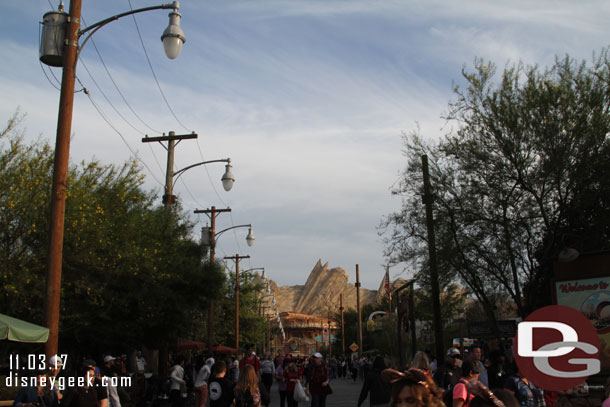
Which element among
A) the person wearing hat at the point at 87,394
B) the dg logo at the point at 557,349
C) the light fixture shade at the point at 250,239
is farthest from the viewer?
the light fixture shade at the point at 250,239

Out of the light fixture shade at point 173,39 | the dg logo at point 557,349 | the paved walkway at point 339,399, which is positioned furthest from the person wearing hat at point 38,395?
the paved walkway at point 339,399

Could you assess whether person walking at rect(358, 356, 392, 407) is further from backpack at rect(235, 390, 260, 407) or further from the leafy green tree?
the leafy green tree

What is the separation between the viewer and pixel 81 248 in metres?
19.3

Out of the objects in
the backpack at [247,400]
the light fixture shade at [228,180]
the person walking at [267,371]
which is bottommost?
the person walking at [267,371]

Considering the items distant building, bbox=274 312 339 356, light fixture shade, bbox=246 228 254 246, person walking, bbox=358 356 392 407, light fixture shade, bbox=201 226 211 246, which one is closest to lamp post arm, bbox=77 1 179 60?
person walking, bbox=358 356 392 407

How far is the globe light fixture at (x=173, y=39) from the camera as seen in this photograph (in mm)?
11570

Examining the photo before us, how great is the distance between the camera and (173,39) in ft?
38.0

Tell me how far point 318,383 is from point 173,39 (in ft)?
28.3

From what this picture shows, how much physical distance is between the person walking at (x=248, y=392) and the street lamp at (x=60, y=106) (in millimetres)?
3231

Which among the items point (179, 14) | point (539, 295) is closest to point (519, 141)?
point (539, 295)

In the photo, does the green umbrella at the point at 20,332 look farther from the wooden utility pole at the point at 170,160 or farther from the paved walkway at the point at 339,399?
the paved walkway at the point at 339,399

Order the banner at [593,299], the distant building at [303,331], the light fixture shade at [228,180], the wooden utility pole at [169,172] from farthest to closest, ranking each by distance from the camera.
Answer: the distant building at [303,331] < the light fixture shade at [228,180] < the wooden utility pole at [169,172] < the banner at [593,299]

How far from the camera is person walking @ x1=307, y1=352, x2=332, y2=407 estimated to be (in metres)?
14.8

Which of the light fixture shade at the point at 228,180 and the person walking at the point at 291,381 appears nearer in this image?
the person walking at the point at 291,381
